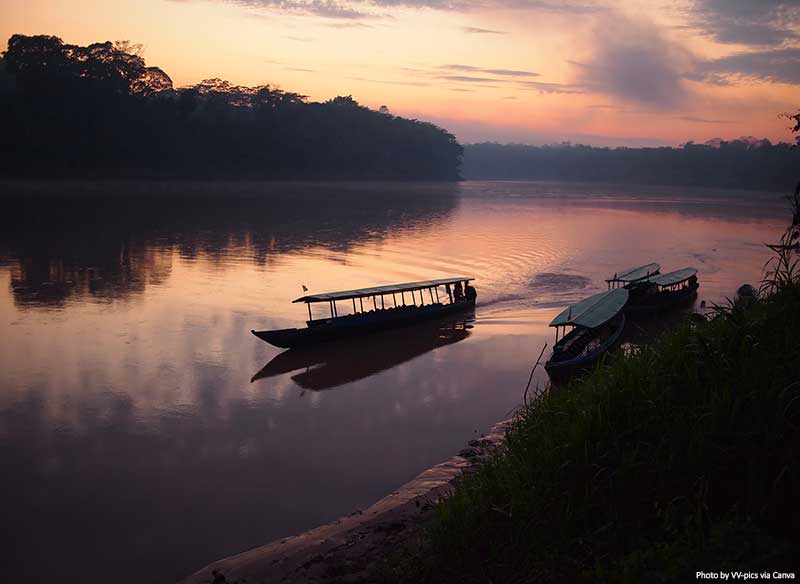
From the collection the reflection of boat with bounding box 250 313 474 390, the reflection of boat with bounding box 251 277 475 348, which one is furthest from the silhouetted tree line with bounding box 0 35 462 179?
the reflection of boat with bounding box 250 313 474 390

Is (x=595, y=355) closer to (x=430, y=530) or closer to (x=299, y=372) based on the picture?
(x=299, y=372)

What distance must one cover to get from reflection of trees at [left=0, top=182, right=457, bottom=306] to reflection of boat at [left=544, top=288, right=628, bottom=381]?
49.2 ft

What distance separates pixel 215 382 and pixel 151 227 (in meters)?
26.8

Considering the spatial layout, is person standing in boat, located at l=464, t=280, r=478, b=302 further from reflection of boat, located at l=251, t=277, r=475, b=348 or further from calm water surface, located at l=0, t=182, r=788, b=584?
calm water surface, located at l=0, t=182, r=788, b=584

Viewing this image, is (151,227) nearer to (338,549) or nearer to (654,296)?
(654,296)

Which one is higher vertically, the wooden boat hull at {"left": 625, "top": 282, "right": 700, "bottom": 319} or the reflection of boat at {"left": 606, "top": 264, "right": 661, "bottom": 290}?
the reflection of boat at {"left": 606, "top": 264, "right": 661, "bottom": 290}

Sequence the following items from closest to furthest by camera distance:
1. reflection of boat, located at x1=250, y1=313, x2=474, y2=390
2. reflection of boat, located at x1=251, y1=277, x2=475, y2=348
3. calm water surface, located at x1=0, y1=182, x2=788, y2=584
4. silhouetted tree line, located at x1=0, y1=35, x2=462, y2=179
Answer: calm water surface, located at x1=0, y1=182, x2=788, y2=584 → reflection of boat, located at x1=250, y1=313, x2=474, y2=390 → reflection of boat, located at x1=251, y1=277, x2=475, y2=348 → silhouetted tree line, located at x1=0, y1=35, x2=462, y2=179

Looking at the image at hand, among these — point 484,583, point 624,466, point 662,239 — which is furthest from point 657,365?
point 662,239

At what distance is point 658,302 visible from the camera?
74.2ft

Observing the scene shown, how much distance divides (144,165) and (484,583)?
68.6 m

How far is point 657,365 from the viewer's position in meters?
5.81

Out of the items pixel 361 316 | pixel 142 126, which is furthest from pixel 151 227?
pixel 142 126

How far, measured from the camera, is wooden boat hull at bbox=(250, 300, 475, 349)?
16.4 metres

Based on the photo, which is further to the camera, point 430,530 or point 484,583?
point 430,530
